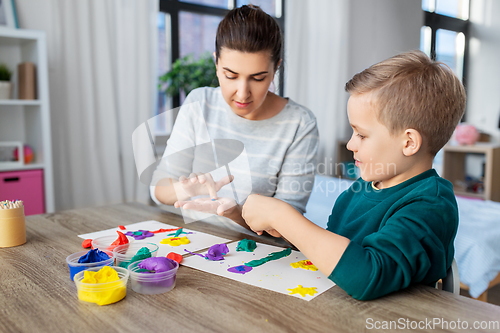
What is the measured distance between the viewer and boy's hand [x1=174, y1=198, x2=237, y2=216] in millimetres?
935

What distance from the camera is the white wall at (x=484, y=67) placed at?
4.07 m

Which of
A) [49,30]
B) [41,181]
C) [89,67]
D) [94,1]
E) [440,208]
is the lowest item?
[41,181]

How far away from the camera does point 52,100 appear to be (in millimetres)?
2404

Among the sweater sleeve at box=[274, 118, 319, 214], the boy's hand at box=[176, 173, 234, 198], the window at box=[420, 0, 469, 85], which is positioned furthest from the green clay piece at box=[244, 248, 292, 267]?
the window at box=[420, 0, 469, 85]

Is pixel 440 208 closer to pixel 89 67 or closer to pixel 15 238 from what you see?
pixel 15 238

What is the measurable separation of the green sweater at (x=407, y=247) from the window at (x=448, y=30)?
4000 millimetres

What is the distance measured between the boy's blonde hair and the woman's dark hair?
41 cm

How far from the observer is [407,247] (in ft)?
2.07

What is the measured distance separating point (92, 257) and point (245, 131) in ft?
2.31

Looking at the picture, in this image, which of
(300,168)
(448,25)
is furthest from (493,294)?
(448,25)

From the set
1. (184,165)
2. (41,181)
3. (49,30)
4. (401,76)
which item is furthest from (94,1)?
(401,76)

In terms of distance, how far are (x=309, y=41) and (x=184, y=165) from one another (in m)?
2.74

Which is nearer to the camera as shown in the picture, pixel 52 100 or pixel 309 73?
pixel 52 100

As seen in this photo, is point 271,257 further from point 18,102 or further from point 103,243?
point 18,102
